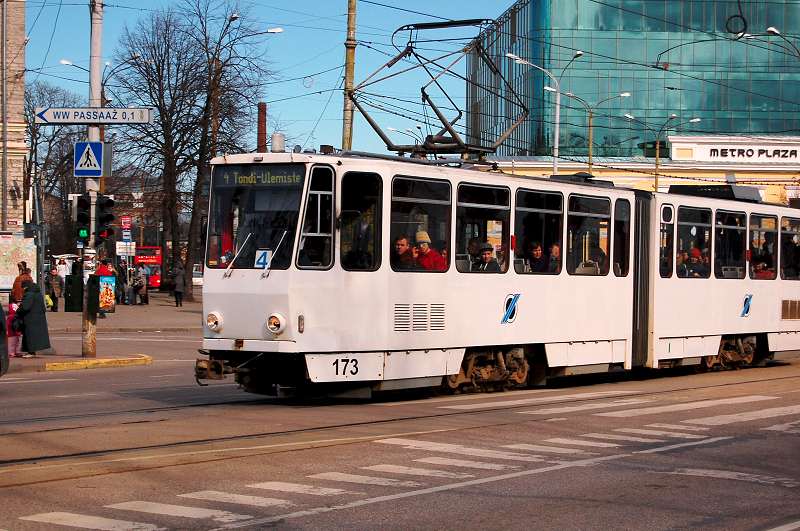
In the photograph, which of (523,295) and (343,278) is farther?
(523,295)

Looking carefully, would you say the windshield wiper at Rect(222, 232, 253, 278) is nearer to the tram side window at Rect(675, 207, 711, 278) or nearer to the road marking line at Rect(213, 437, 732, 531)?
the road marking line at Rect(213, 437, 732, 531)

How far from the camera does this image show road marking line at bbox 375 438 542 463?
1102 centimetres

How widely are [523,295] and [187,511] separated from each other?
32.0ft

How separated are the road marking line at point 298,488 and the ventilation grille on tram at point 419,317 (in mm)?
6044

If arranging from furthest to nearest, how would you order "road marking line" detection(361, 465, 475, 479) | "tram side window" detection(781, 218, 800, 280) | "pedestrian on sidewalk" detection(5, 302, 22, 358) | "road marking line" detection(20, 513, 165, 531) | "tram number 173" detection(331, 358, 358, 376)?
"tram side window" detection(781, 218, 800, 280), "pedestrian on sidewalk" detection(5, 302, 22, 358), "tram number 173" detection(331, 358, 358, 376), "road marking line" detection(361, 465, 475, 479), "road marking line" detection(20, 513, 165, 531)

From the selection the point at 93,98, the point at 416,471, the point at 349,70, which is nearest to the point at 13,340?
the point at 93,98

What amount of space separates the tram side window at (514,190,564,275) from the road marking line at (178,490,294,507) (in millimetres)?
9043

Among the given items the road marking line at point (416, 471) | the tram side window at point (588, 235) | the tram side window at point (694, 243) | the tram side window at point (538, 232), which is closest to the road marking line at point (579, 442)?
the road marking line at point (416, 471)

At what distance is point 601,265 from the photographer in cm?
1920

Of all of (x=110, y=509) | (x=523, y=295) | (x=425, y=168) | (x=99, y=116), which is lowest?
(x=110, y=509)

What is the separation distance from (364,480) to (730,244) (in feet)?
46.9

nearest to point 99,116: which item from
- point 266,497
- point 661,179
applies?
point 266,497

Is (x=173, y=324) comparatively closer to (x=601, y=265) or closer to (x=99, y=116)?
(x=99, y=116)

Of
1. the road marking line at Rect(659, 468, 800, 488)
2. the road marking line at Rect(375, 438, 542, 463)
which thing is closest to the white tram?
the road marking line at Rect(375, 438, 542, 463)
